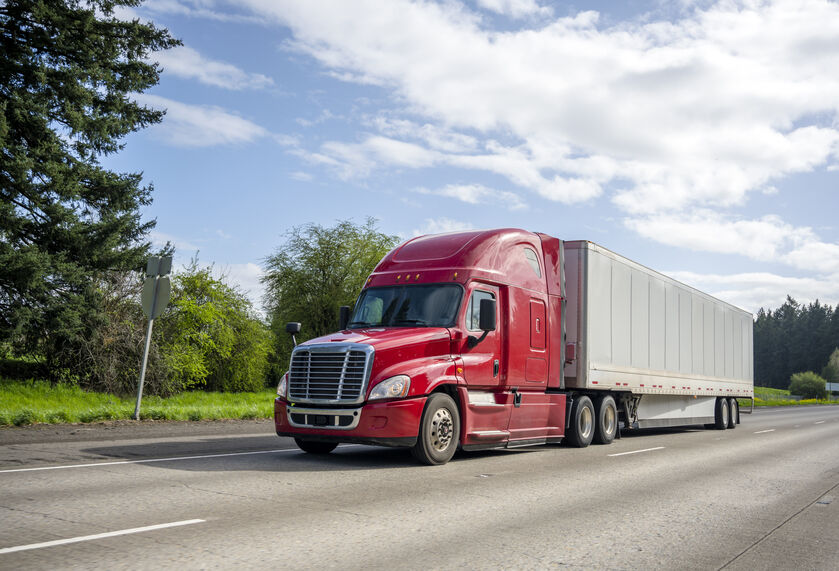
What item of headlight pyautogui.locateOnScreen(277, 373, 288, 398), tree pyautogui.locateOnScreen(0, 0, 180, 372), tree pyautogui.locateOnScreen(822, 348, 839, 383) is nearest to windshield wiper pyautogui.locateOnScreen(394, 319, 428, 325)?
headlight pyautogui.locateOnScreen(277, 373, 288, 398)

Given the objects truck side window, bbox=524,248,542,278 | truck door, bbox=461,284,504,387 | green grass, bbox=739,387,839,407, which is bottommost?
green grass, bbox=739,387,839,407

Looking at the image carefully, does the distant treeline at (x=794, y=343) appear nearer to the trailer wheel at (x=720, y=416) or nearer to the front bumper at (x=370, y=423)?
the trailer wheel at (x=720, y=416)

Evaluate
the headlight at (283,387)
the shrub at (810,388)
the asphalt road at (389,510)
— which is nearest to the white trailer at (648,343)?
the asphalt road at (389,510)

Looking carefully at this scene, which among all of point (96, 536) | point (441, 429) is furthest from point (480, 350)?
point (96, 536)

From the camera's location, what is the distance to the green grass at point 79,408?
15.0m

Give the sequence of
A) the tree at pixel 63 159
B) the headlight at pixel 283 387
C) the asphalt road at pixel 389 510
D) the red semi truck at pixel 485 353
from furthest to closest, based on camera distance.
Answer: the tree at pixel 63 159, the headlight at pixel 283 387, the red semi truck at pixel 485 353, the asphalt road at pixel 389 510

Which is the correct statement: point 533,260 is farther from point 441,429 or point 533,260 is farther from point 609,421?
point 609,421

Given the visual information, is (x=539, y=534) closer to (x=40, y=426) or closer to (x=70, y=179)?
(x=40, y=426)

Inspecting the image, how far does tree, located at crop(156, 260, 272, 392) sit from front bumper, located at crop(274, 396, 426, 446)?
18251 millimetres

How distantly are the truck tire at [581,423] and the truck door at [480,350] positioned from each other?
332 centimetres

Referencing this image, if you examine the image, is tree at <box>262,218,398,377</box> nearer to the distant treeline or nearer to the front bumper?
the front bumper

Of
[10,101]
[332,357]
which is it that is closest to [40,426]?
[332,357]

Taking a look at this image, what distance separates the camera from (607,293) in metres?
15.3

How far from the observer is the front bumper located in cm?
965
